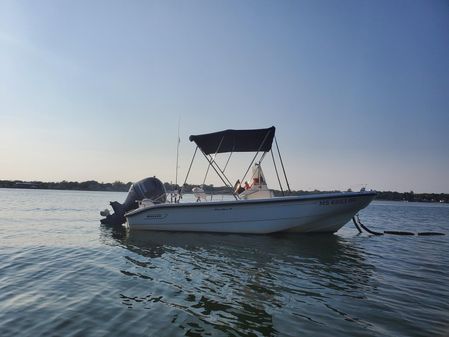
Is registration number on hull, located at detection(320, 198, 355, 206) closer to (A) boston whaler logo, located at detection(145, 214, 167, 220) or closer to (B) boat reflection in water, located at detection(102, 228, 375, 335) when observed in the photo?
(B) boat reflection in water, located at detection(102, 228, 375, 335)

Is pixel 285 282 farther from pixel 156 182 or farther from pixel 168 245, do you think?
pixel 156 182

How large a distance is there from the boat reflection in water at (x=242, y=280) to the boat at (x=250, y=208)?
0.99 meters

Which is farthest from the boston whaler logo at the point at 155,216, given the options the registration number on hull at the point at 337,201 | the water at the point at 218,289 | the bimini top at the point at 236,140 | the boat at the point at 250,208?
the registration number on hull at the point at 337,201

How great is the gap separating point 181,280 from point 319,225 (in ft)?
29.8

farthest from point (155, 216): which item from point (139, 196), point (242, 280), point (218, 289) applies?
point (218, 289)

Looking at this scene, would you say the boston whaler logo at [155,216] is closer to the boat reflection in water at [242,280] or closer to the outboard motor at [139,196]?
the outboard motor at [139,196]

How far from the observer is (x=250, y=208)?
1502cm

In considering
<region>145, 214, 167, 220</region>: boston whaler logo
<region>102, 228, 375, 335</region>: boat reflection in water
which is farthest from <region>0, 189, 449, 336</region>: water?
<region>145, 214, 167, 220</region>: boston whaler logo

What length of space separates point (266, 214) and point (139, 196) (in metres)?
7.63

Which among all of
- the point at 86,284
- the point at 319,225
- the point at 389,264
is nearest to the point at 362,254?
the point at 389,264

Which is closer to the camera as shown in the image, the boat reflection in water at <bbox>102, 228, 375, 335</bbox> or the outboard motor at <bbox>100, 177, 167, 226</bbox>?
the boat reflection in water at <bbox>102, 228, 375, 335</bbox>

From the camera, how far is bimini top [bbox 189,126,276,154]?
51.7ft

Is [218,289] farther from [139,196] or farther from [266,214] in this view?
[139,196]

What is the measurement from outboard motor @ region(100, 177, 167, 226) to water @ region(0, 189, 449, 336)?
16.6 feet
